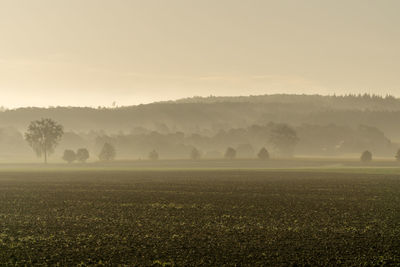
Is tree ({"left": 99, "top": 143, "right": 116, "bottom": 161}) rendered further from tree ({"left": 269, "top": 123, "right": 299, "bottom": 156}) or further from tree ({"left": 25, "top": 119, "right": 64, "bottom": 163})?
tree ({"left": 269, "top": 123, "right": 299, "bottom": 156})

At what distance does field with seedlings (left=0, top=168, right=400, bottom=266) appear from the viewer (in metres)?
21.2

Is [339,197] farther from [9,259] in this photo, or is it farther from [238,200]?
[9,259]

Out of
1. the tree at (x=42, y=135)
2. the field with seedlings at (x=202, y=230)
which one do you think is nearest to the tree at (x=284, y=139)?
the tree at (x=42, y=135)

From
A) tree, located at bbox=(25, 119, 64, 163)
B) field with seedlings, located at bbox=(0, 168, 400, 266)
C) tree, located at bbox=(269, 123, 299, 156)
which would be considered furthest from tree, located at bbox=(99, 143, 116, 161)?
field with seedlings, located at bbox=(0, 168, 400, 266)

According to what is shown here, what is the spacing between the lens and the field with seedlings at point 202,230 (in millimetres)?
21234

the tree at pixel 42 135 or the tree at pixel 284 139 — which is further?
the tree at pixel 284 139

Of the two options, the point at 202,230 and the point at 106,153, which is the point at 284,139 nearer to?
the point at 106,153

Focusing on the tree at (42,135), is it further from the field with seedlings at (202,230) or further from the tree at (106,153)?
the field with seedlings at (202,230)

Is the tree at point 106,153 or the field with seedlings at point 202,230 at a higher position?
the tree at point 106,153

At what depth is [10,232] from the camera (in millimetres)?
27719

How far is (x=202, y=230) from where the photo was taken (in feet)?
90.6

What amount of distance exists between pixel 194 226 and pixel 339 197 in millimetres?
22493

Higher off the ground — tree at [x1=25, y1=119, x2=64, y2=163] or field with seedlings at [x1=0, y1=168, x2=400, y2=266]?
tree at [x1=25, y1=119, x2=64, y2=163]

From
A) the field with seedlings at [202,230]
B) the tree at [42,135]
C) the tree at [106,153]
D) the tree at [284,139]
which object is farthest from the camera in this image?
the tree at [284,139]
